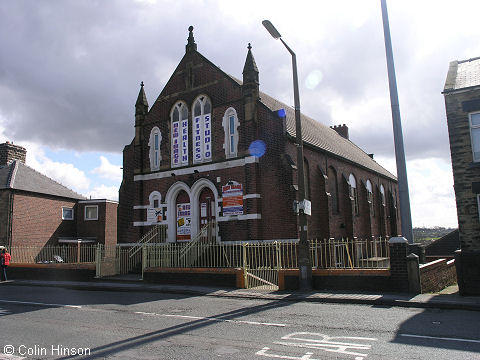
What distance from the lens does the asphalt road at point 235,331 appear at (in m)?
6.17

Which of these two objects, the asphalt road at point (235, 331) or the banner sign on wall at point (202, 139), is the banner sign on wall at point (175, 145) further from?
the asphalt road at point (235, 331)

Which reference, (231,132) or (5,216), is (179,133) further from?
(5,216)

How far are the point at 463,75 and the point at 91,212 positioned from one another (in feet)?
98.2

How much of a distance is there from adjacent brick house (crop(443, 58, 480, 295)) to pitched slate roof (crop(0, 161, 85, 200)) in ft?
91.9

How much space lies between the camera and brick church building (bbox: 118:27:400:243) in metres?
18.9

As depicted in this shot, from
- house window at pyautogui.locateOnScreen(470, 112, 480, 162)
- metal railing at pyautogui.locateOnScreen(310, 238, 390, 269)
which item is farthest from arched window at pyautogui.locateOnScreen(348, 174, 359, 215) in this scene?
house window at pyautogui.locateOnScreen(470, 112, 480, 162)

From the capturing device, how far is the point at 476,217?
12586 millimetres

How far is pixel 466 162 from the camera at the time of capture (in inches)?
511

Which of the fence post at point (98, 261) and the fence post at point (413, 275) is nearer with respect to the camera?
the fence post at point (413, 275)

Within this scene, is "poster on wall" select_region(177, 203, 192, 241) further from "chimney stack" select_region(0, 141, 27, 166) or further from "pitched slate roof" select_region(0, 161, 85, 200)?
"chimney stack" select_region(0, 141, 27, 166)

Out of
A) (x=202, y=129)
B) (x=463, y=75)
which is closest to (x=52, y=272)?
(x=202, y=129)

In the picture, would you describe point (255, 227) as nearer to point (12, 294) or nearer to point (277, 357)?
point (12, 294)

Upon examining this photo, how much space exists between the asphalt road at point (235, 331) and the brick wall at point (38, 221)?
2013cm

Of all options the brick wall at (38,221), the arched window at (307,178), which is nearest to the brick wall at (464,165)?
the arched window at (307,178)
